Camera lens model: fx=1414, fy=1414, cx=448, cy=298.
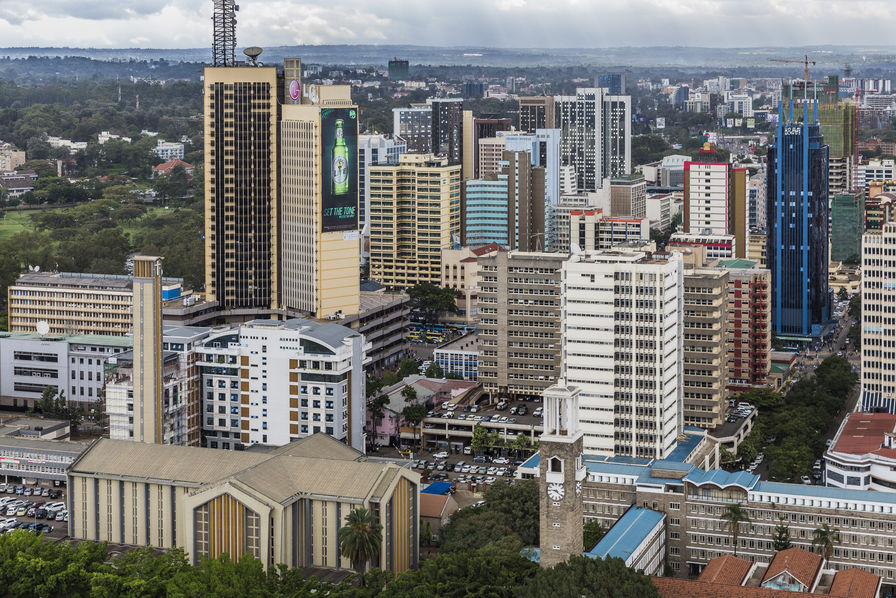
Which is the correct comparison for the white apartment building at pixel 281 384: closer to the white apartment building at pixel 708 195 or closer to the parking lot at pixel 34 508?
the parking lot at pixel 34 508

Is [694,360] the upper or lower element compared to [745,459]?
upper

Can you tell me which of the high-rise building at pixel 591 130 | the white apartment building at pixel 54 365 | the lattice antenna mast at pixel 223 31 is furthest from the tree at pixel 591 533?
the high-rise building at pixel 591 130

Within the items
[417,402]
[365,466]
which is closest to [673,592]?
[365,466]

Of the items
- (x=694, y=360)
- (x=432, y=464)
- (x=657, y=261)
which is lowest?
(x=432, y=464)

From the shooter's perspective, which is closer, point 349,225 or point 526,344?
point 526,344

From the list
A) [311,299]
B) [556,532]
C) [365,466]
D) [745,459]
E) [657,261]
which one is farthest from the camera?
[311,299]

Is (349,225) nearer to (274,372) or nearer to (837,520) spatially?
(274,372)

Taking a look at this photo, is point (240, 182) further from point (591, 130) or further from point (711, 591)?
point (591, 130)
